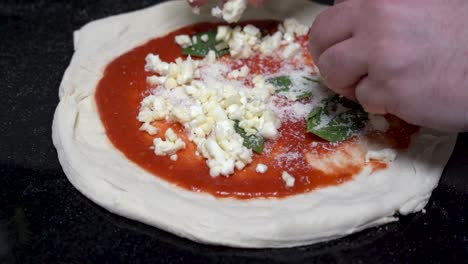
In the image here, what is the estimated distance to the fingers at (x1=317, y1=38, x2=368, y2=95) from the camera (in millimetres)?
1268

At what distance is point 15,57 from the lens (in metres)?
1.78

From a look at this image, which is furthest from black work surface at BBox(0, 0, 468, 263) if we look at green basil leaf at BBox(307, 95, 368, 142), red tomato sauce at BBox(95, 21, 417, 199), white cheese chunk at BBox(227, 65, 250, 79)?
white cheese chunk at BBox(227, 65, 250, 79)

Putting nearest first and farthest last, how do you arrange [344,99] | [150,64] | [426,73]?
[426,73] < [344,99] < [150,64]

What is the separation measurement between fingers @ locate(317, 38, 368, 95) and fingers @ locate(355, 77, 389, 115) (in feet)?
0.07

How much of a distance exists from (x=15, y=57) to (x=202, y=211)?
87cm

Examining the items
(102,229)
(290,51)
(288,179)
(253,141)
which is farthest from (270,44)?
(102,229)

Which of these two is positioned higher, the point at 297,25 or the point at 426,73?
the point at 426,73

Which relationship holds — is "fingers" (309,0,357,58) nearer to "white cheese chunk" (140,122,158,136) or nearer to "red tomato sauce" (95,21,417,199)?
"red tomato sauce" (95,21,417,199)

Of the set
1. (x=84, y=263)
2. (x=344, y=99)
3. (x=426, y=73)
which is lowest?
(x=84, y=263)

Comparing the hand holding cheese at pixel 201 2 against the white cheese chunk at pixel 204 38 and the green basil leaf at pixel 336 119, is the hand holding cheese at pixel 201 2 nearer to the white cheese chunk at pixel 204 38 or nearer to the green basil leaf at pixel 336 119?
the white cheese chunk at pixel 204 38

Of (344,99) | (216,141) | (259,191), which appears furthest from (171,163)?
(344,99)

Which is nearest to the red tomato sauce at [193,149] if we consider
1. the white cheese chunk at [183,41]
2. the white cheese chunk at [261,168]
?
the white cheese chunk at [261,168]

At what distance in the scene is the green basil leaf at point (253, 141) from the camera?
1.38 metres

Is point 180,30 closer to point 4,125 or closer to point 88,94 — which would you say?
point 88,94
